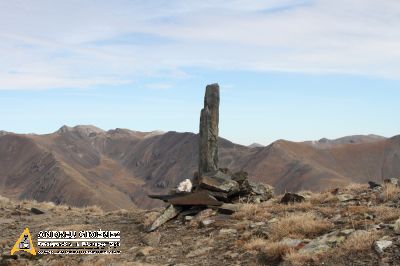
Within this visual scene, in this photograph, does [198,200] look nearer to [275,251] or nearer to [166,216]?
[166,216]

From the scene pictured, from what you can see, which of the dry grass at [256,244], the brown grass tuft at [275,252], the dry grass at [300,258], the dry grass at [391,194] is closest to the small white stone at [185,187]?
the dry grass at [391,194]

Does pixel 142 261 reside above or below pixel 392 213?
below

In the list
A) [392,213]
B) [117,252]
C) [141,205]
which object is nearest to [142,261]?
[117,252]

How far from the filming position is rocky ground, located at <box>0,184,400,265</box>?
1097cm

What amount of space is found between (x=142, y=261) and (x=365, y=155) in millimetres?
171088

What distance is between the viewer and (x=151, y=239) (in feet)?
50.8

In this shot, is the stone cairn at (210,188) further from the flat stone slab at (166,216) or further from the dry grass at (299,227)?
the dry grass at (299,227)

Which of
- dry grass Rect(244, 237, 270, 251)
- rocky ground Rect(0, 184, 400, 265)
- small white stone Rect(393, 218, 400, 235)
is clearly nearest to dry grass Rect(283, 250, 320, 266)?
rocky ground Rect(0, 184, 400, 265)

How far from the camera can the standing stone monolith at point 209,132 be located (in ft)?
75.2

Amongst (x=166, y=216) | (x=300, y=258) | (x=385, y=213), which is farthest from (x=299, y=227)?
(x=166, y=216)

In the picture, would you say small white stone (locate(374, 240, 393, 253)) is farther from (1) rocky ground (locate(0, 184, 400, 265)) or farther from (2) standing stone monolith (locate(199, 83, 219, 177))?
(2) standing stone monolith (locate(199, 83, 219, 177))

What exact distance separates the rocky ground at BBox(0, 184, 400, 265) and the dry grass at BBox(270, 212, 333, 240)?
3 centimetres

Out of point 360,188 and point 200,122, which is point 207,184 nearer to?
point 200,122

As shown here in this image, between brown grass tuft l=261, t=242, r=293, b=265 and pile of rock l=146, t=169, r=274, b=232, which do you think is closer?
brown grass tuft l=261, t=242, r=293, b=265
